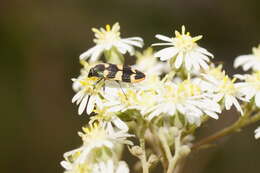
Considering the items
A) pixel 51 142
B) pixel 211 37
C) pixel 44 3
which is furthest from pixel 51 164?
pixel 211 37

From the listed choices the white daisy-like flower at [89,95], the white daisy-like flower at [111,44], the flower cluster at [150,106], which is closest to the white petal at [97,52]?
the white daisy-like flower at [111,44]

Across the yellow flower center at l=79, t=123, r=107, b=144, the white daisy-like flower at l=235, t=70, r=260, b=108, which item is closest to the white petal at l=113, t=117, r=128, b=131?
the yellow flower center at l=79, t=123, r=107, b=144

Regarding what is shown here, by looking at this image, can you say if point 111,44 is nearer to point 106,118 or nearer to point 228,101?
point 106,118

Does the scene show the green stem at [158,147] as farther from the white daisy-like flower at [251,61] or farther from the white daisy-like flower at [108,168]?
the white daisy-like flower at [251,61]

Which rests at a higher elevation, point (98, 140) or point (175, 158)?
point (98, 140)

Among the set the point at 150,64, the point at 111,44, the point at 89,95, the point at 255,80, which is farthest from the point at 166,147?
the point at 150,64

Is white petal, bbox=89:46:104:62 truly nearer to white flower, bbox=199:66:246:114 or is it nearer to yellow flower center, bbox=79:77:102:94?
yellow flower center, bbox=79:77:102:94

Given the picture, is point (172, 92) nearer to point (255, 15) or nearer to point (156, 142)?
point (156, 142)
